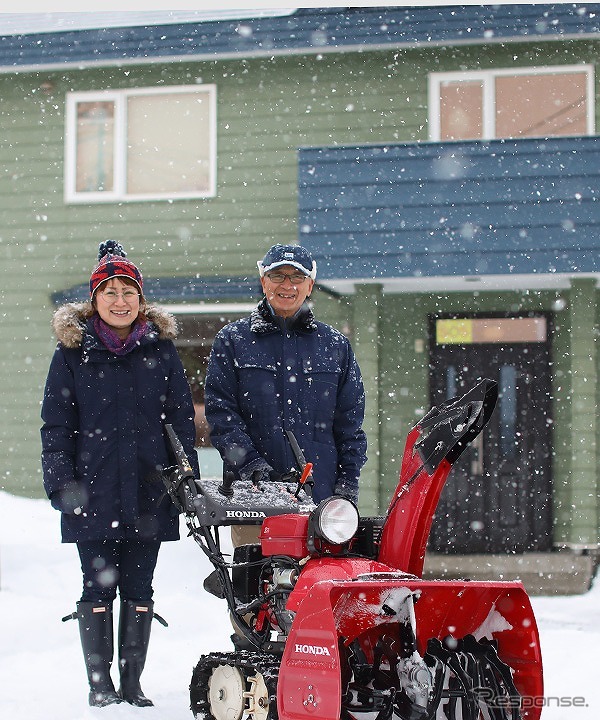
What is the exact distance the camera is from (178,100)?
500 inches

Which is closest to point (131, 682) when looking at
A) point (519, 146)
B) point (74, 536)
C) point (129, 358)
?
point (74, 536)

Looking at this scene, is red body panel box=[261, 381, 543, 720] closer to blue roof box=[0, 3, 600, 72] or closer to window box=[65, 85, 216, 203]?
blue roof box=[0, 3, 600, 72]

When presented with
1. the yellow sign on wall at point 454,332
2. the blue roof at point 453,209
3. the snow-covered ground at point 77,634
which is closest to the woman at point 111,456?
the snow-covered ground at point 77,634

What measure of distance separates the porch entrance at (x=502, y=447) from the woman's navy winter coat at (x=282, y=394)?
6593 millimetres

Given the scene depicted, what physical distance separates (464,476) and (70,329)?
7306 millimetres

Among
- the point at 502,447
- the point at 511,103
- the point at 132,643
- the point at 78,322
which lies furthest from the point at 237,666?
the point at 511,103

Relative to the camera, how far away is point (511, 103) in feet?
39.1

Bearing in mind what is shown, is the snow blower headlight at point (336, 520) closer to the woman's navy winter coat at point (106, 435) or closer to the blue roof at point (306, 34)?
the woman's navy winter coat at point (106, 435)

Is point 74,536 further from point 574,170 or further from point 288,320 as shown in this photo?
point 574,170

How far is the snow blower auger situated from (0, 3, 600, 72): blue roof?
324 inches

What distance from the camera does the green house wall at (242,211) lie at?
38.4 ft

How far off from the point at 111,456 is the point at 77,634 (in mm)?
2738

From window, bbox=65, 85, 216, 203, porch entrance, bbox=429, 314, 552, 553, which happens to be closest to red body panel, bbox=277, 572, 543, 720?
porch entrance, bbox=429, 314, 552, 553

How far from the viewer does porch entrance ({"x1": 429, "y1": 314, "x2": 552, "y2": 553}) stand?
1141 cm
